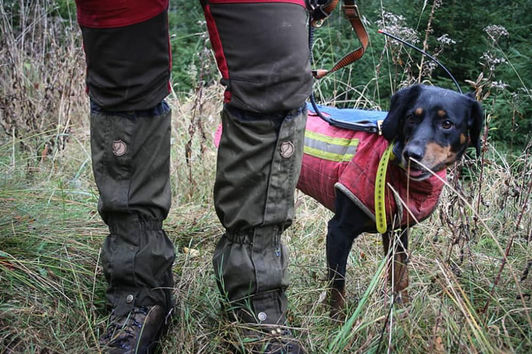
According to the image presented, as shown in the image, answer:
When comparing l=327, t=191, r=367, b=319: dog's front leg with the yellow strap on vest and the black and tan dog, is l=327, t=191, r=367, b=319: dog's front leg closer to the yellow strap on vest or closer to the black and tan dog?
the black and tan dog

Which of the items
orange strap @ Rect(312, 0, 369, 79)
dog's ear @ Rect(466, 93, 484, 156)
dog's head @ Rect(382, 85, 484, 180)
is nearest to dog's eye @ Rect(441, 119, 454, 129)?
dog's head @ Rect(382, 85, 484, 180)

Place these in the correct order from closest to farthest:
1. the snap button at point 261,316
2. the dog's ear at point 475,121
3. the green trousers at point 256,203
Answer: the green trousers at point 256,203, the snap button at point 261,316, the dog's ear at point 475,121

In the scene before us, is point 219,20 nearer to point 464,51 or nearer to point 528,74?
point 528,74

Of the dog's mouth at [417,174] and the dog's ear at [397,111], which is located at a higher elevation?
the dog's ear at [397,111]

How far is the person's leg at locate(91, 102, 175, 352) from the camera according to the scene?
5.80ft

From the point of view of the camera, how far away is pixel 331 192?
241 cm

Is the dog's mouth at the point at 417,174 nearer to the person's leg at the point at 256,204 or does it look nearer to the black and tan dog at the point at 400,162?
the black and tan dog at the point at 400,162

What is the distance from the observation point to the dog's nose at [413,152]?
2047 millimetres

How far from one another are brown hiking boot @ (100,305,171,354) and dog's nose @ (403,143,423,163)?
1.03m

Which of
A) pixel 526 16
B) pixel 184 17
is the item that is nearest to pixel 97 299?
pixel 526 16

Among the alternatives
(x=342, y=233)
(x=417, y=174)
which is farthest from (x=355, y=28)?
(x=342, y=233)

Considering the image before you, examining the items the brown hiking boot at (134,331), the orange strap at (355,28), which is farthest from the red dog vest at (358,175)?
the brown hiking boot at (134,331)

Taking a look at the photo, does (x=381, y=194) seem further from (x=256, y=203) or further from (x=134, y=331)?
(x=134, y=331)

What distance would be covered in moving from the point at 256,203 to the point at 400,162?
0.75 meters
